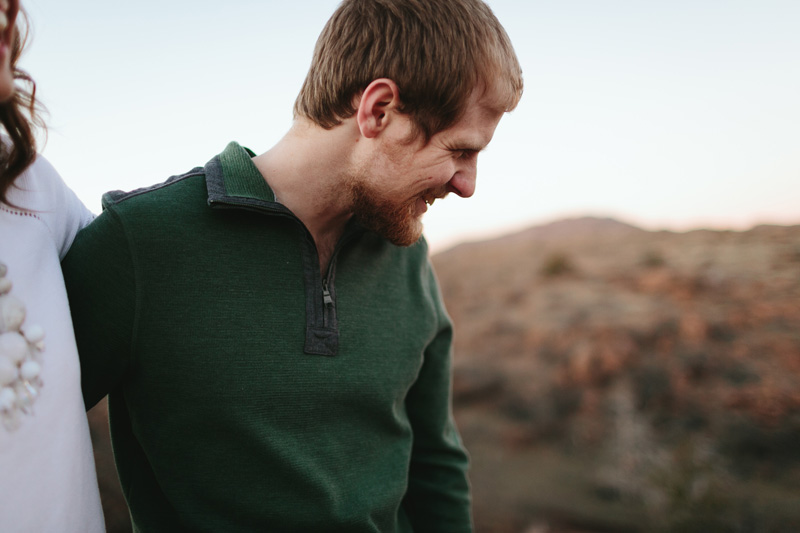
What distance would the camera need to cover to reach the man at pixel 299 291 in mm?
1392

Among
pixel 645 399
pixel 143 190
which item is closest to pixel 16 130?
pixel 143 190

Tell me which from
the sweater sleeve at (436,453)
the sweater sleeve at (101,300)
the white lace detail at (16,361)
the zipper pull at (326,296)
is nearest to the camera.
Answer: the white lace detail at (16,361)

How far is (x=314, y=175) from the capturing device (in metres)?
1.66

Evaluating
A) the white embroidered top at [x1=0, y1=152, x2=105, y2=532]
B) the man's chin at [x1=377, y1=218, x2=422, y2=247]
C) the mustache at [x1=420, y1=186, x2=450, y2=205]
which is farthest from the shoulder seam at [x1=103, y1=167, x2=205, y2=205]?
the mustache at [x1=420, y1=186, x2=450, y2=205]

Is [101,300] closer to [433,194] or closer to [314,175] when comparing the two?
[314,175]

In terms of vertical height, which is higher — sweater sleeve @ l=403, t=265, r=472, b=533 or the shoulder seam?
the shoulder seam

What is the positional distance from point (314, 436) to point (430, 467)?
2.62ft

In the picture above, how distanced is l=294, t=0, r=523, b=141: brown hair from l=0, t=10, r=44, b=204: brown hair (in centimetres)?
82

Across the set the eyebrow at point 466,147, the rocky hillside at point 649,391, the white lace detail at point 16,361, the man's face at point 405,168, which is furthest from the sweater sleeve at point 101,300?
the rocky hillside at point 649,391

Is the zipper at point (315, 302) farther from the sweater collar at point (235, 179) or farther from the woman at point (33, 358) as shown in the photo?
the woman at point (33, 358)

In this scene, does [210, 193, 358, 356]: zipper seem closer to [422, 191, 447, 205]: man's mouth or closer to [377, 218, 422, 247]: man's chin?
[377, 218, 422, 247]: man's chin

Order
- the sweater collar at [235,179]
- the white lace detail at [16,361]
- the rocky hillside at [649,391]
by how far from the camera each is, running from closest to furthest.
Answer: the white lace detail at [16,361] < the sweater collar at [235,179] < the rocky hillside at [649,391]

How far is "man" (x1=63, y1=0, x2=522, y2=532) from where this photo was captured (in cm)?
139

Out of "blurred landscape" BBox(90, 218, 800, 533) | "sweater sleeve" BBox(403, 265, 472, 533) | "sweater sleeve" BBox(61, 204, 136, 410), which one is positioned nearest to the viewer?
"sweater sleeve" BBox(61, 204, 136, 410)
